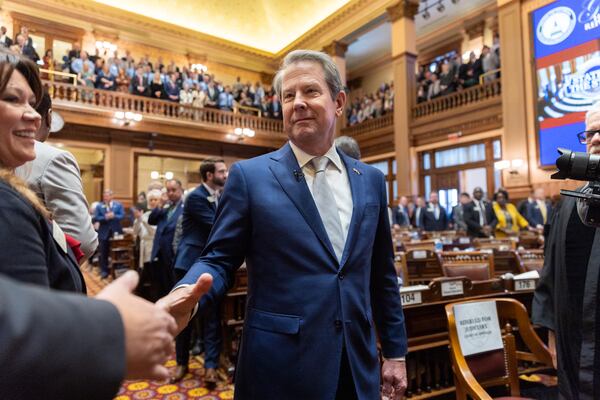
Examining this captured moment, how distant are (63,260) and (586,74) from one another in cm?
905

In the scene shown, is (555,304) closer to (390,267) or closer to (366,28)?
(390,267)

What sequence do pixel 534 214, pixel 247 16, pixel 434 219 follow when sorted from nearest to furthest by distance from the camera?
pixel 534 214 < pixel 434 219 < pixel 247 16

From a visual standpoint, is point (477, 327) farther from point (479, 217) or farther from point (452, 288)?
point (479, 217)

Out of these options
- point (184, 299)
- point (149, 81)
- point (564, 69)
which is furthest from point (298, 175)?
point (149, 81)

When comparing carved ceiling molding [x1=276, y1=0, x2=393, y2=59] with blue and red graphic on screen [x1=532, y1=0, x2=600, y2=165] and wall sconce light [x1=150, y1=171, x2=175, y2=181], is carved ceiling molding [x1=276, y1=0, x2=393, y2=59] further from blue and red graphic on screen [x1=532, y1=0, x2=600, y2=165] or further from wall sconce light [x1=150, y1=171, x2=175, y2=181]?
wall sconce light [x1=150, y1=171, x2=175, y2=181]

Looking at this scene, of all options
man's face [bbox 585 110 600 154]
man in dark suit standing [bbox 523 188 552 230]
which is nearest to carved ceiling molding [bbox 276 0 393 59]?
man in dark suit standing [bbox 523 188 552 230]

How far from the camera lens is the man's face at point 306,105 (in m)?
1.19

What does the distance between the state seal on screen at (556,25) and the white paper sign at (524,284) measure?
7376 mm

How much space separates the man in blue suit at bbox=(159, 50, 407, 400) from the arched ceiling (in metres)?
13.1

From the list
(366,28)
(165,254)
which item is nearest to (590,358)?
(165,254)

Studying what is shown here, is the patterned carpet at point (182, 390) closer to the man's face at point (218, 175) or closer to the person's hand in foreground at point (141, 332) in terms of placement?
the man's face at point (218, 175)

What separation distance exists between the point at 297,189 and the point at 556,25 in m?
9.38

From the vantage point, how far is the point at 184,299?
2.64 ft

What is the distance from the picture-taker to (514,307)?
1931mm
